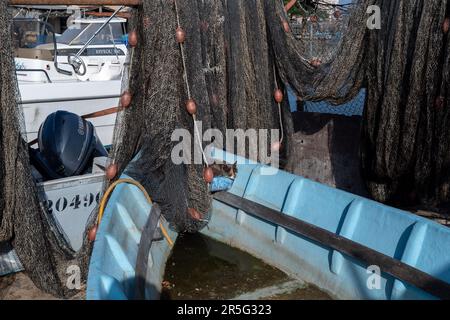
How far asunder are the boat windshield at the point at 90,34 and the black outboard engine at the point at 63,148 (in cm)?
445

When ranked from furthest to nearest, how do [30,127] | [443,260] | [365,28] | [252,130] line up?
[30,127], [252,130], [365,28], [443,260]

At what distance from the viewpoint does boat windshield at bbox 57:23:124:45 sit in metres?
9.61

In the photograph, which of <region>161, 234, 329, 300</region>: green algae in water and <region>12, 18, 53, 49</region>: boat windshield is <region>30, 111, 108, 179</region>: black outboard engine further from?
<region>12, 18, 53, 49</region>: boat windshield

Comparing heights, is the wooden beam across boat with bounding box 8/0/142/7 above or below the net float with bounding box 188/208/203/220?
above

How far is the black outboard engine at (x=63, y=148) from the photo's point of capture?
5203 millimetres

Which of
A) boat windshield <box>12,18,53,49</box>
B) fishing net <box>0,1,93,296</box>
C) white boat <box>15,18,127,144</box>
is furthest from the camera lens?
boat windshield <box>12,18,53,49</box>

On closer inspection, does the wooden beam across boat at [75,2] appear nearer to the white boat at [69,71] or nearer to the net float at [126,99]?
the net float at [126,99]

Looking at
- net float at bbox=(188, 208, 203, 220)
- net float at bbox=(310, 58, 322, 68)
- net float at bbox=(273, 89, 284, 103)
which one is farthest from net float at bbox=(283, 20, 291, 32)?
net float at bbox=(188, 208, 203, 220)

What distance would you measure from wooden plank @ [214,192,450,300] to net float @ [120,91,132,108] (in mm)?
1237

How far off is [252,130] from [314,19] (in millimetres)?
1781

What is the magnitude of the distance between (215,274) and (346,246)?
1256 mm
